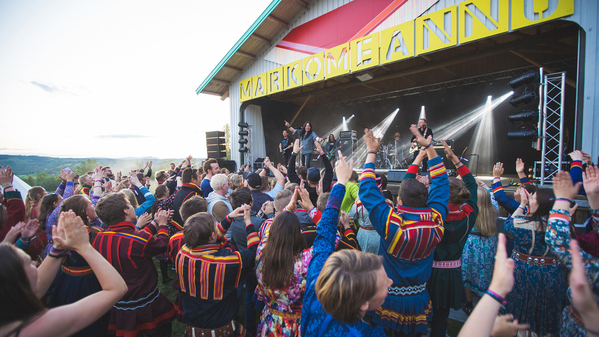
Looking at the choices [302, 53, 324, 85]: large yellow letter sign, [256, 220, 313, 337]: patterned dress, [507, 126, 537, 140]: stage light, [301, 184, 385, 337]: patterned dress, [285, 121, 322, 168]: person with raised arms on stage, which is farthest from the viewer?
[302, 53, 324, 85]: large yellow letter sign

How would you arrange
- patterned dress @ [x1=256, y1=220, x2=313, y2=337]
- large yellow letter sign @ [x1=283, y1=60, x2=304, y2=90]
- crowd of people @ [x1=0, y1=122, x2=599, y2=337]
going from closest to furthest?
crowd of people @ [x1=0, y1=122, x2=599, y2=337] < patterned dress @ [x1=256, y1=220, x2=313, y2=337] < large yellow letter sign @ [x1=283, y1=60, x2=304, y2=90]

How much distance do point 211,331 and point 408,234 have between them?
1395mm

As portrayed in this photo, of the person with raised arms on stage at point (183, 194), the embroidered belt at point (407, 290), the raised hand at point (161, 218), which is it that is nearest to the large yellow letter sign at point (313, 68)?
the person with raised arms on stage at point (183, 194)

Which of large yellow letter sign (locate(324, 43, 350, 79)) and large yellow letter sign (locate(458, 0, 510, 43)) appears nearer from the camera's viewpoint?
large yellow letter sign (locate(458, 0, 510, 43))

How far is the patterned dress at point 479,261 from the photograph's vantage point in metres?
2.76

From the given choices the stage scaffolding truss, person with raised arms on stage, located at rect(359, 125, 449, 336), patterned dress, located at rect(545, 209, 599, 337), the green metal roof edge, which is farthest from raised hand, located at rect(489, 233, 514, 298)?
the green metal roof edge

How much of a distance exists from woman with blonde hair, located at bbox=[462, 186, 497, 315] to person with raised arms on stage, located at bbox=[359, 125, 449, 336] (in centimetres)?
135

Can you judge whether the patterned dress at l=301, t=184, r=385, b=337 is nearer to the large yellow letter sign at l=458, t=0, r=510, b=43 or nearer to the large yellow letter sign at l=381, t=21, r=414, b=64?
the large yellow letter sign at l=458, t=0, r=510, b=43

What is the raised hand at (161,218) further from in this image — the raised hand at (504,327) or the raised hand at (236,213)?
the raised hand at (504,327)

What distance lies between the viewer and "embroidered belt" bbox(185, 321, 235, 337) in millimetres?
1670

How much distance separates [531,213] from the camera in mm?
1979

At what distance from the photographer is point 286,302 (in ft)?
5.14

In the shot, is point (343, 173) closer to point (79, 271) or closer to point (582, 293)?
point (582, 293)

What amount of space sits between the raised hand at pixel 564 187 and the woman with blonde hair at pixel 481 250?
4.18ft
